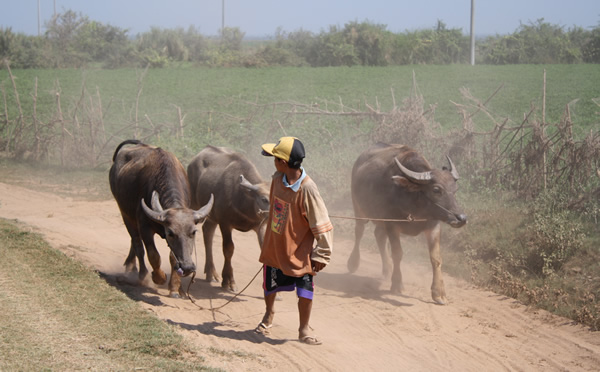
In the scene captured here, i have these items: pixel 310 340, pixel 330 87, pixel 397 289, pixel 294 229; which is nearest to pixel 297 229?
pixel 294 229

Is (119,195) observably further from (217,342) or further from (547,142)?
(547,142)

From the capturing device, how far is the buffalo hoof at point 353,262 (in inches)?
407

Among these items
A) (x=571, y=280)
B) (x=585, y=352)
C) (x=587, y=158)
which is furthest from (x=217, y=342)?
(x=587, y=158)

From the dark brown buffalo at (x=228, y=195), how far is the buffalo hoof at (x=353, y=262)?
2.20 metres

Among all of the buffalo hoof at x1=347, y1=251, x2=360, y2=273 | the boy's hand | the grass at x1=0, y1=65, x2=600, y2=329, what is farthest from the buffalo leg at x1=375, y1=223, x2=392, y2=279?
the boy's hand

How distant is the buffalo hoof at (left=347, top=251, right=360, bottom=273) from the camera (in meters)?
10.3

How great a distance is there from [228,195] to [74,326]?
119 inches

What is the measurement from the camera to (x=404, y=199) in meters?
9.12

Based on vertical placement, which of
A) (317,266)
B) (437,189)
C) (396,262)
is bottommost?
(396,262)

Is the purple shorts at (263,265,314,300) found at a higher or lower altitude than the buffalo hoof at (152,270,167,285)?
higher

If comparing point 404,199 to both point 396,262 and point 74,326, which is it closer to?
point 396,262

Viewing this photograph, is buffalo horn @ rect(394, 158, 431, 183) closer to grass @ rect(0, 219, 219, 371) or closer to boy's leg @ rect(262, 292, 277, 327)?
boy's leg @ rect(262, 292, 277, 327)

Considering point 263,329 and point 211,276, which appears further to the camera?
point 211,276

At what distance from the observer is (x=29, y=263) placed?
831 centimetres
